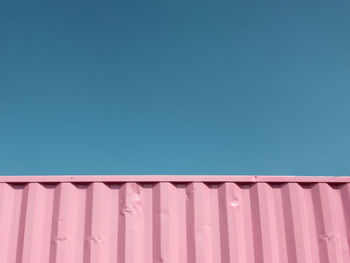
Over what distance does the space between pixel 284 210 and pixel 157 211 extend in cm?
134

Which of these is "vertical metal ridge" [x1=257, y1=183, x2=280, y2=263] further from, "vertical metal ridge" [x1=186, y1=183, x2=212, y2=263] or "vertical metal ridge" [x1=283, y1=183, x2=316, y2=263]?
"vertical metal ridge" [x1=186, y1=183, x2=212, y2=263]

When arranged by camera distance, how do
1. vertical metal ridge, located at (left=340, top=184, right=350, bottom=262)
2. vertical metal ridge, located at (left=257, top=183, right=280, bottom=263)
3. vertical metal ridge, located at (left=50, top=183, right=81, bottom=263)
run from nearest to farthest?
1. vertical metal ridge, located at (left=50, top=183, right=81, bottom=263)
2. vertical metal ridge, located at (left=257, top=183, right=280, bottom=263)
3. vertical metal ridge, located at (left=340, top=184, right=350, bottom=262)

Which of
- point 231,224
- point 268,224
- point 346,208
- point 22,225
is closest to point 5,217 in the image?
point 22,225

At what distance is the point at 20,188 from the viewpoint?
380cm

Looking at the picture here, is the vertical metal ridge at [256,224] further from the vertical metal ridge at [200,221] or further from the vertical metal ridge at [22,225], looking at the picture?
the vertical metal ridge at [22,225]

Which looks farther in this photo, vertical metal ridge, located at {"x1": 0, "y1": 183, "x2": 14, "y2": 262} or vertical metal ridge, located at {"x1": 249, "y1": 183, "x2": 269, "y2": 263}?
vertical metal ridge, located at {"x1": 249, "y1": 183, "x2": 269, "y2": 263}

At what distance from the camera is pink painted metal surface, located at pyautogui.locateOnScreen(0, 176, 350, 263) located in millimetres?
3561

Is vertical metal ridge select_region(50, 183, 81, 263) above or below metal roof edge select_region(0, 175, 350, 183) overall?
below

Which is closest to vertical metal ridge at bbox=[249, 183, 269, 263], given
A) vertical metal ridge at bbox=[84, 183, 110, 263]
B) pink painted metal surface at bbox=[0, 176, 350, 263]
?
pink painted metal surface at bbox=[0, 176, 350, 263]

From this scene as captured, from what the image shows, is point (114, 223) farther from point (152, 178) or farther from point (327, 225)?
point (327, 225)

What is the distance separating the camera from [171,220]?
12.1 ft

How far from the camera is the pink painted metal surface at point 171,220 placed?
356 centimetres

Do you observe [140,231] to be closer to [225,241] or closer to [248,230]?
[225,241]

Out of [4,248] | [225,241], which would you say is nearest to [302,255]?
[225,241]
